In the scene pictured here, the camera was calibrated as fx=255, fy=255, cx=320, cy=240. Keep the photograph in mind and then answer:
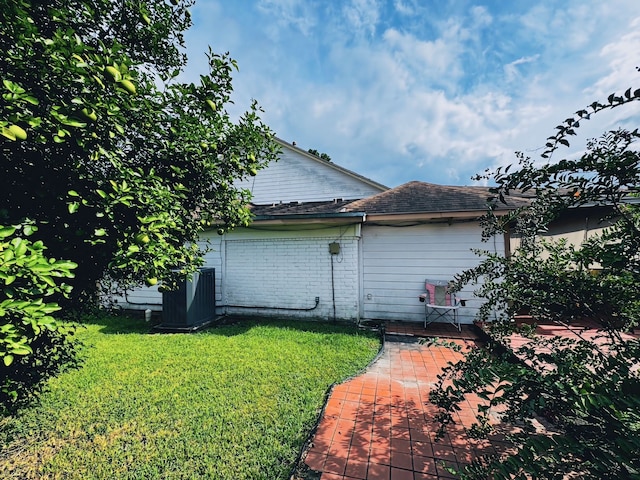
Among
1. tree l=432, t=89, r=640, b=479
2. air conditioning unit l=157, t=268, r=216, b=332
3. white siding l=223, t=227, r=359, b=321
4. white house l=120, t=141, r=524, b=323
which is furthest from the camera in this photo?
white siding l=223, t=227, r=359, b=321

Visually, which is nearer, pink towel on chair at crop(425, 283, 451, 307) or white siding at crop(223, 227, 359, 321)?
pink towel on chair at crop(425, 283, 451, 307)

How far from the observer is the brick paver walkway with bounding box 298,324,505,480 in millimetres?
2176

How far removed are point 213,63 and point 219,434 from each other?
363cm

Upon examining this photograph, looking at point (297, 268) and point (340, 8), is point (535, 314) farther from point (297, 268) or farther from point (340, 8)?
point (340, 8)

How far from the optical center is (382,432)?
8.61 ft

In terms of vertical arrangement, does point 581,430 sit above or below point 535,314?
below

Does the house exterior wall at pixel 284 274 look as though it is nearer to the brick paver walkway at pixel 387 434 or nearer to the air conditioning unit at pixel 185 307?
the air conditioning unit at pixel 185 307

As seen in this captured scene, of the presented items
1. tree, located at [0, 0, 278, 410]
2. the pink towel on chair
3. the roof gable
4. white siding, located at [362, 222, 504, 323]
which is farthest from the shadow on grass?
the roof gable

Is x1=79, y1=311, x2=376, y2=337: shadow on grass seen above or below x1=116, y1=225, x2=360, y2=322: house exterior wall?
below

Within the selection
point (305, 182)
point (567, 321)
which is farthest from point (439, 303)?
point (305, 182)

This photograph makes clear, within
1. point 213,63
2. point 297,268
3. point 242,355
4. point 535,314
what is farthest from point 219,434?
point 297,268

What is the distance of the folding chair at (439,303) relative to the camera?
598 centimetres

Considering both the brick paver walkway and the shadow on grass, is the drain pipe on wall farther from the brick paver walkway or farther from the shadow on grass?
the brick paver walkway

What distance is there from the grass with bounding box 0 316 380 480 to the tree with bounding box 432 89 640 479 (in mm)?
1853
